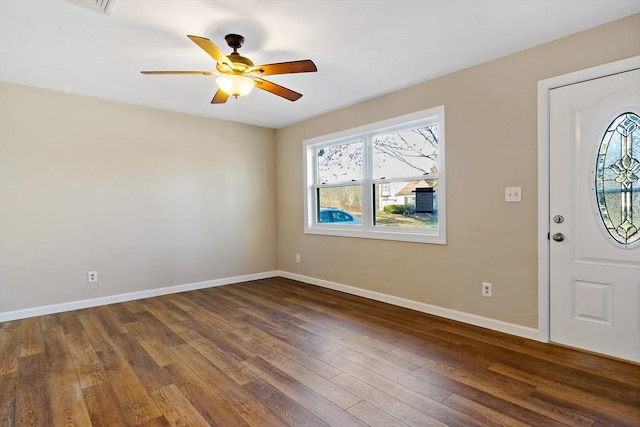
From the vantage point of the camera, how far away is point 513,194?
2.91m

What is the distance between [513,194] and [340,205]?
230cm

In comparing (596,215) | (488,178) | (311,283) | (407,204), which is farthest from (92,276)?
(596,215)

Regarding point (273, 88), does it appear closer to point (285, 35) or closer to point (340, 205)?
point (285, 35)

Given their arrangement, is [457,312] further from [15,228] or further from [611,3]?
[15,228]

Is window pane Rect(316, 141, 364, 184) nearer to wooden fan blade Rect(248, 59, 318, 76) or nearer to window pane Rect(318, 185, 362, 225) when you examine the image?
window pane Rect(318, 185, 362, 225)

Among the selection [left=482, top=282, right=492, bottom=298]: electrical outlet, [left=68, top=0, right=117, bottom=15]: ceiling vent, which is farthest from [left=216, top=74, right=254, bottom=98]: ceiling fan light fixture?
[left=482, top=282, right=492, bottom=298]: electrical outlet

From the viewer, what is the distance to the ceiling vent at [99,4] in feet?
6.98

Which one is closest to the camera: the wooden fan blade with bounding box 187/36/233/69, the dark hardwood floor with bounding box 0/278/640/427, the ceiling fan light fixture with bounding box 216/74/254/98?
the dark hardwood floor with bounding box 0/278/640/427

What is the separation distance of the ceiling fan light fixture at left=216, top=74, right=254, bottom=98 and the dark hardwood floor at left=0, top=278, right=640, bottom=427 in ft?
6.79

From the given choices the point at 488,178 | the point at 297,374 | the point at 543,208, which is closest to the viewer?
the point at 297,374

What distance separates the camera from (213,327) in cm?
321

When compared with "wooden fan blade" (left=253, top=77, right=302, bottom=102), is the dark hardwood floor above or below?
below

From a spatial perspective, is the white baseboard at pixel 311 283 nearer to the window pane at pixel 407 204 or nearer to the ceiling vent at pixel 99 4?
the window pane at pixel 407 204

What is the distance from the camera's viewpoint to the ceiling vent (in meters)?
2.13
